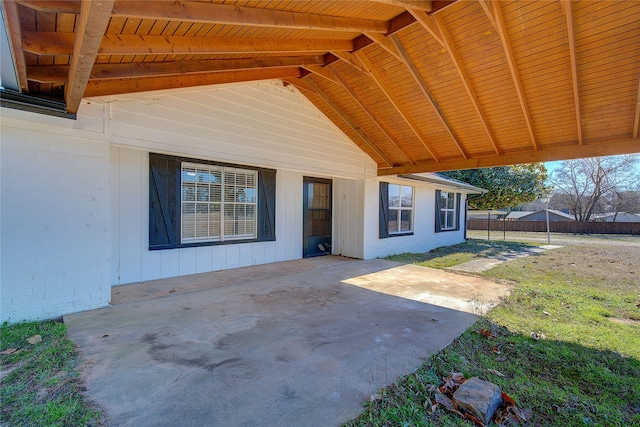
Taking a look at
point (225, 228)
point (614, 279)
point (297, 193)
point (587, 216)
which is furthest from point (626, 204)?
point (225, 228)

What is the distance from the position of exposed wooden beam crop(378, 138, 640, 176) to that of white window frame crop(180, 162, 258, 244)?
4.12 metres

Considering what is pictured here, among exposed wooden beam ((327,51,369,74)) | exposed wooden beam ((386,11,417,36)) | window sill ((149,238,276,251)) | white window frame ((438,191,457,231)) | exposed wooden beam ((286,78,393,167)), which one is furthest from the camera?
white window frame ((438,191,457,231))

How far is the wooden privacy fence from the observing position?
2095 centimetres

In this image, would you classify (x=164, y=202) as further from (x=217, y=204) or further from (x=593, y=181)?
(x=593, y=181)

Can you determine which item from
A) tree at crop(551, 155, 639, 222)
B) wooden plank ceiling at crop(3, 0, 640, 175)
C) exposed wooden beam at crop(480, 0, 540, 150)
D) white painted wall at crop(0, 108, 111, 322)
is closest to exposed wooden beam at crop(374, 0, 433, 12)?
wooden plank ceiling at crop(3, 0, 640, 175)

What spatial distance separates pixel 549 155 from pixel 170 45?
6262 millimetres

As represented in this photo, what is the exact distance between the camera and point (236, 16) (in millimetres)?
2922

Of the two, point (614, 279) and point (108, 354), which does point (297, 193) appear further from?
point (614, 279)

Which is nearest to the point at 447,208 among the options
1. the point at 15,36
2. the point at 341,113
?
the point at 341,113

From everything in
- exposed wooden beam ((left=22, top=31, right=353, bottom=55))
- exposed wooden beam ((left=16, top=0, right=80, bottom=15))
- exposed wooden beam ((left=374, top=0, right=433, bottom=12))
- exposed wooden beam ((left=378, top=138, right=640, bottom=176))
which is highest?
exposed wooden beam ((left=374, top=0, right=433, bottom=12))

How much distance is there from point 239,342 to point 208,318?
832 millimetres

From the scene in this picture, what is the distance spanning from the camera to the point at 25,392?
81.3 inches

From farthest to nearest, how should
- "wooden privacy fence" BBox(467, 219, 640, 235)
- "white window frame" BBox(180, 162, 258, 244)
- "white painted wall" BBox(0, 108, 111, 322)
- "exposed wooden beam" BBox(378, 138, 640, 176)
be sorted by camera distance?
1. "wooden privacy fence" BBox(467, 219, 640, 235)
2. "white window frame" BBox(180, 162, 258, 244)
3. "exposed wooden beam" BBox(378, 138, 640, 176)
4. "white painted wall" BBox(0, 108, 111, 322)

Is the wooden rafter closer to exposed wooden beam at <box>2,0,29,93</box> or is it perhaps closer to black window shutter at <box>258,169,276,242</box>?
exposed wooden beam at <box>2,0,29,93</box>
